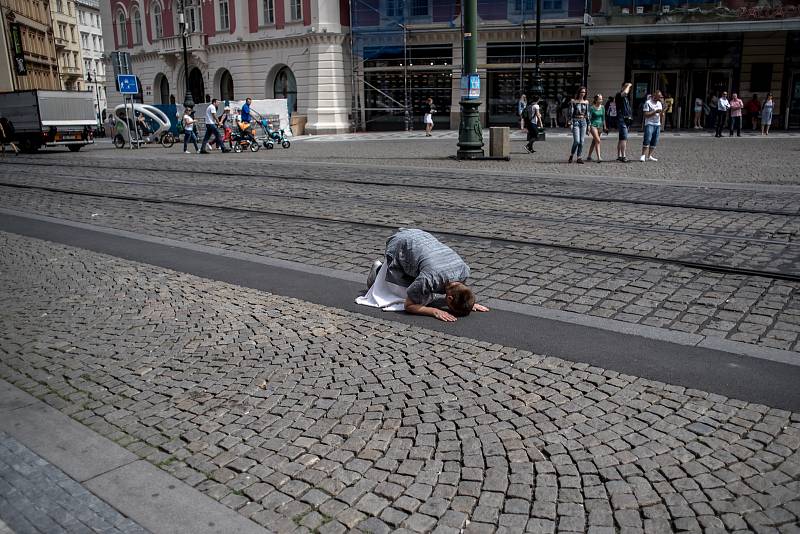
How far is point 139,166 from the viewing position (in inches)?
777

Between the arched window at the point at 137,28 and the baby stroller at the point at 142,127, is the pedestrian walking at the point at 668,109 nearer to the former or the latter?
the baby stroller at the point at 142,127

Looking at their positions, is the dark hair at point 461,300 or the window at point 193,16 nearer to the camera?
the dark hair at point 461,300

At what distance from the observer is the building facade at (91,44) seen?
8875 centimetres

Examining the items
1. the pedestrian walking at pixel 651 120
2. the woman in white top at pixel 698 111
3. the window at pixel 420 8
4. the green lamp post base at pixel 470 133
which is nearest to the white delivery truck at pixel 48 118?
the window at pixel 420 8

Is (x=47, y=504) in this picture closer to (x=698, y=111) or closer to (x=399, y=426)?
(x=399, y=426)

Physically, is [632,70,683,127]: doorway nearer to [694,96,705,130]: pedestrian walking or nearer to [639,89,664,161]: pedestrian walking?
[694,96,705,130]: pedestrian walking

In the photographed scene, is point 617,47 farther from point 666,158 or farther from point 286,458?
point 286,458

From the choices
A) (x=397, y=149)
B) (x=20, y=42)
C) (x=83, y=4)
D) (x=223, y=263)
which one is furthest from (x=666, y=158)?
(x=83, y=4)

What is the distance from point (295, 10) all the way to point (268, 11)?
212cm

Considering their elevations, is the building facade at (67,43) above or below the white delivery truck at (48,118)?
above

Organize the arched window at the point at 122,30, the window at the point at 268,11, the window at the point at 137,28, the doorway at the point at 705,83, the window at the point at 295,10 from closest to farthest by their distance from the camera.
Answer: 1. the doorway at the point at 705,83
2. the window at the point at 295,10
3. the window at the point at 268,11
4. the window at the point at 137,28
5. the arched window at the point at 122,30

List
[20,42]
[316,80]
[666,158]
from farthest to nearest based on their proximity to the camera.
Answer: [20,42] → [316,80] → [666,158]

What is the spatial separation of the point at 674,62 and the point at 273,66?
20651 mm

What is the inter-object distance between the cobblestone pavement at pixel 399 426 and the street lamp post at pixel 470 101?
12.8 m
